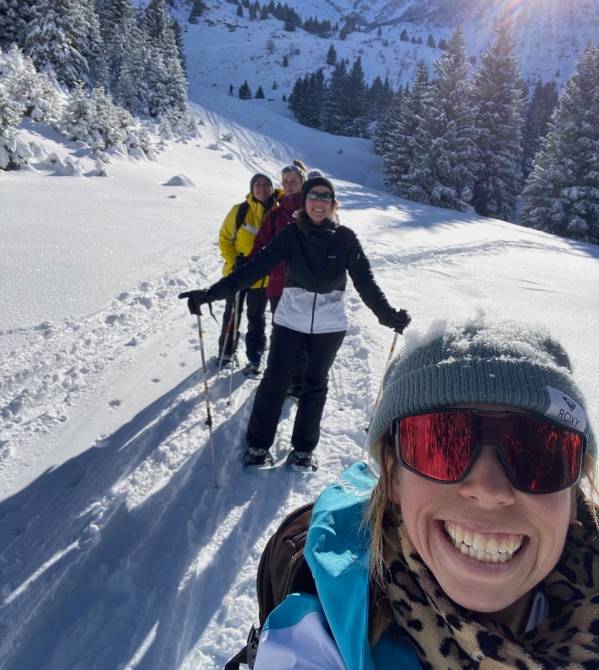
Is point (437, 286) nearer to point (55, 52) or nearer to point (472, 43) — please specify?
point (55, 52)

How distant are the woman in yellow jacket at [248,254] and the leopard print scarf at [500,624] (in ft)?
12.0

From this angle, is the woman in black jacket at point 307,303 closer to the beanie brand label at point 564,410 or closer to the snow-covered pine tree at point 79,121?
the beanie brand label at point 564,410

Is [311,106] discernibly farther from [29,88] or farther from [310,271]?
[310,271]

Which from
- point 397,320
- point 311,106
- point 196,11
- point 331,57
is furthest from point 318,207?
point 196,11

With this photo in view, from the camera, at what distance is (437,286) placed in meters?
8.41

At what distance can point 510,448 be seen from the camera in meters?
1.03

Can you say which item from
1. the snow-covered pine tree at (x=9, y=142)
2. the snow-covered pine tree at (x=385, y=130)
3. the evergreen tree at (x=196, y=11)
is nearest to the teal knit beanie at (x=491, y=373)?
the snow-covered pine tree at (x=9, y=142)

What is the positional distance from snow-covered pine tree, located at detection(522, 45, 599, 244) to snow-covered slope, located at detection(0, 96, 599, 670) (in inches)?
502

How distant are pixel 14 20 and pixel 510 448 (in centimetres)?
3640

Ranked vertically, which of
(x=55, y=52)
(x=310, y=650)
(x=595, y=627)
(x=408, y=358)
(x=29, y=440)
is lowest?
(x=29, y=440)

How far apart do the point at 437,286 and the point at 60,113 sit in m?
15.3

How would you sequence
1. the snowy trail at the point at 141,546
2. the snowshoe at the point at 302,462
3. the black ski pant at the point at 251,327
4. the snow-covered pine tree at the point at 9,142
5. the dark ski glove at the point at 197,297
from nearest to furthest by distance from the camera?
the snowy trail at the point at 141,546
the dark ski glove at the point at 197,297
the snowshoe at the point at 302,462
the black ski pant at the point at 251,327
the snow-covered pine tree at the point at 9,142

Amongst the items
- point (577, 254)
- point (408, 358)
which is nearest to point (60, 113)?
point (577, 254)

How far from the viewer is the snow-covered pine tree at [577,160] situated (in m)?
20.3
